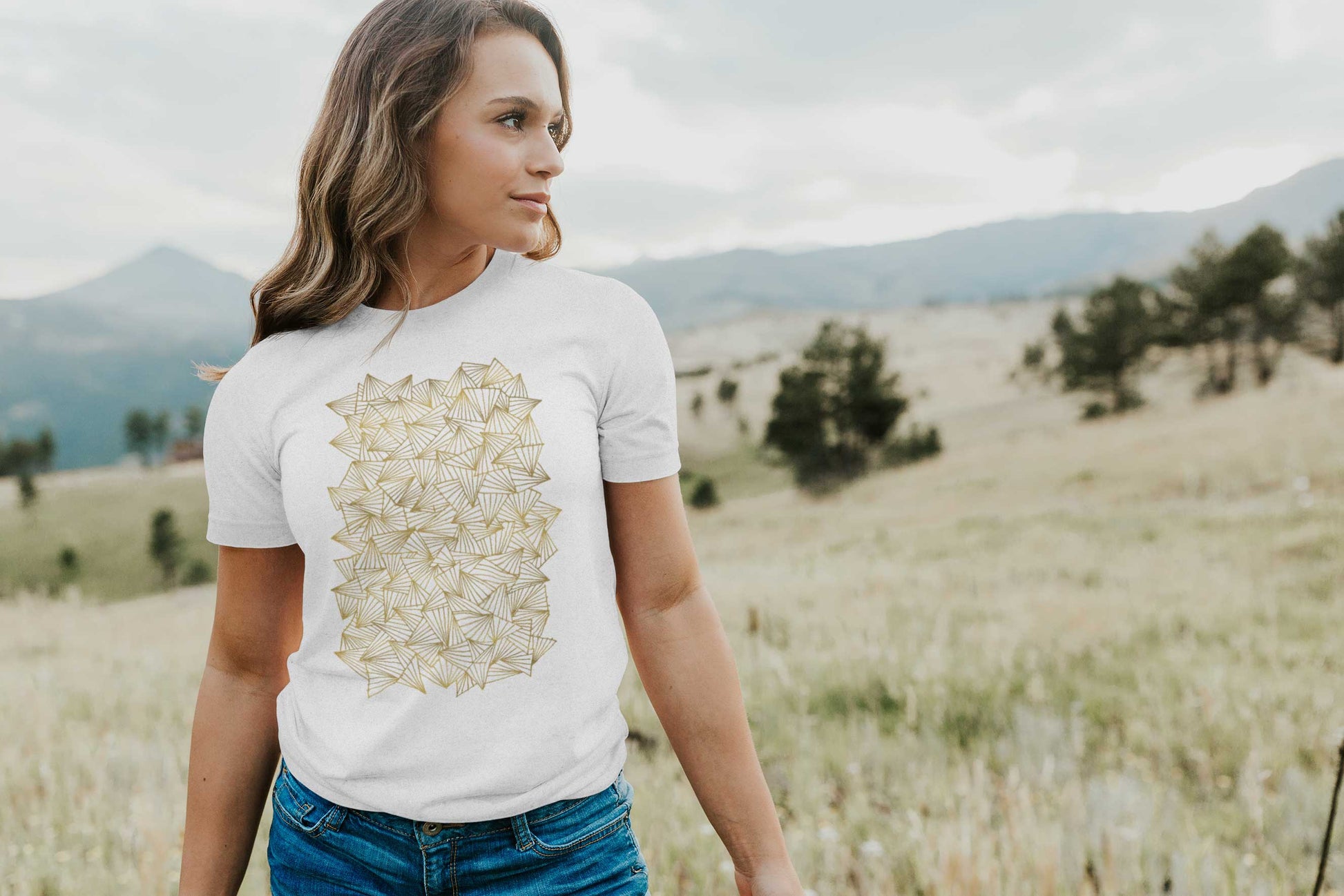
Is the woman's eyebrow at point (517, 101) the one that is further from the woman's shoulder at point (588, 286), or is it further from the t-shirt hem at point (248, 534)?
the t-shirt hem at point (248, 534)

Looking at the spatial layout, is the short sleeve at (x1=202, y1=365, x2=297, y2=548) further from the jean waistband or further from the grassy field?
the grassy field

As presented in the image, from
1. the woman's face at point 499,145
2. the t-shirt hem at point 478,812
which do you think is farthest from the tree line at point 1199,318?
the t-shirt hem at point 478,812

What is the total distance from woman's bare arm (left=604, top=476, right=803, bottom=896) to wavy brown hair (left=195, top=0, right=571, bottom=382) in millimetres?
606

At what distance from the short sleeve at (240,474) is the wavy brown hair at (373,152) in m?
0.21

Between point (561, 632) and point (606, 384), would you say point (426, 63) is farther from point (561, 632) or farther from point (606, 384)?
point (561, 632)

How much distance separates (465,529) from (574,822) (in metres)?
0.56

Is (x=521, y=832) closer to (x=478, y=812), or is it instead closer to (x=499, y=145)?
(x=478, y=812)

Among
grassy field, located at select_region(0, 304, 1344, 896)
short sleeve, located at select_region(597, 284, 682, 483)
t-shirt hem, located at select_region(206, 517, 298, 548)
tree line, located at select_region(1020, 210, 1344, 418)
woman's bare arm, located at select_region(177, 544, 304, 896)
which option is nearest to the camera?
short sleeve, located at select_region(597, 284, 682, 483)

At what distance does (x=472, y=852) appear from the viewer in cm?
156

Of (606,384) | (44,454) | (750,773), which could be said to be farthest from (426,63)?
(44,454)

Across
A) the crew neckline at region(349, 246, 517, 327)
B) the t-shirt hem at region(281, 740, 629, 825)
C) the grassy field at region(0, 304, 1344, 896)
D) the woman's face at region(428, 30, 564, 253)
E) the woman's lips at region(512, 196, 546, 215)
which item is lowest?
the grassy field at region(0, 304, 1344, 896)

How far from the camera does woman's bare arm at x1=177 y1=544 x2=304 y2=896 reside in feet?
6.10

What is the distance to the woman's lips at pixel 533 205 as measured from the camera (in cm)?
173

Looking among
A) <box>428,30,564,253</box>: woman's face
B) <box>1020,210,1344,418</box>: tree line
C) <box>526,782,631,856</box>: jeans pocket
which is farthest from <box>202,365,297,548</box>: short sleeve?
<box>1020,210,1344,418</box>: tree line
